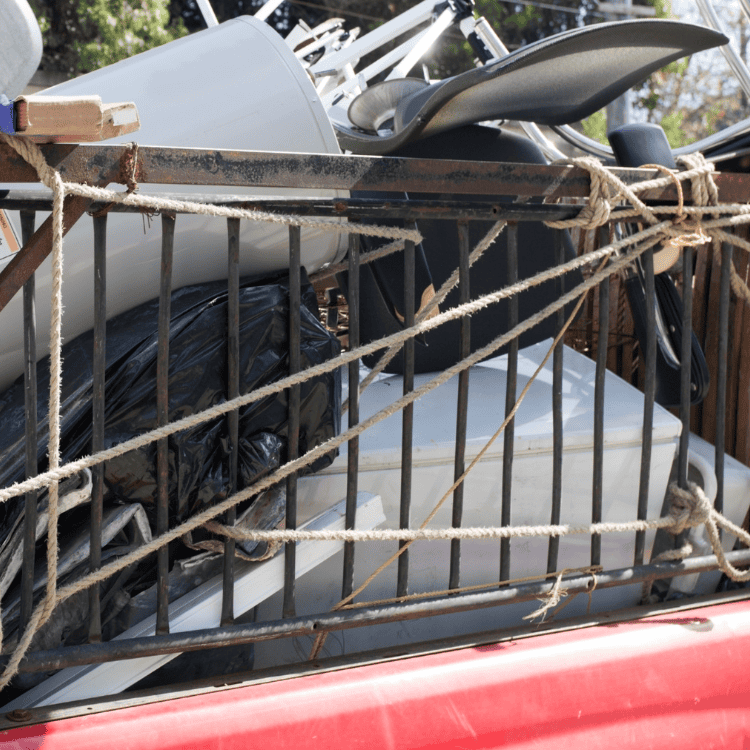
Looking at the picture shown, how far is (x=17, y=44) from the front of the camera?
816 millimetres

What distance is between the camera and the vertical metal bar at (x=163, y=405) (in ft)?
3.46

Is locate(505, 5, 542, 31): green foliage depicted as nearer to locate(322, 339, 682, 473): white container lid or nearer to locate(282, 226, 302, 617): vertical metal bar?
locate(322, 339, 682, 473): white container lid

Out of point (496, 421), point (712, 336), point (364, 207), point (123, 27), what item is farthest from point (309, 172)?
point (123, 27)

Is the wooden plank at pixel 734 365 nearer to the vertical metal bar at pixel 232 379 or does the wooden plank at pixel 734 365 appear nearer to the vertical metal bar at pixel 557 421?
the vertical metal bar at pixel 557 421

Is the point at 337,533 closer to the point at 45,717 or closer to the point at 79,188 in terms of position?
the point at 45,717

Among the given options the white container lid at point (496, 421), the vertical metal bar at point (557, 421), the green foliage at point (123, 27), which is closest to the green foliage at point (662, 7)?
the green foliage at point (123, 27)

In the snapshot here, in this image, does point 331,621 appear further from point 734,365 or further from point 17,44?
point 734,365

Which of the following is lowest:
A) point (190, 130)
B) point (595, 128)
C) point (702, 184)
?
point (595, 128)

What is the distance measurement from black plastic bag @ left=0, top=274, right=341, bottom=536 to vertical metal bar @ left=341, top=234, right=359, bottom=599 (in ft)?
0.26

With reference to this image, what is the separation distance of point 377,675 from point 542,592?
36 cm

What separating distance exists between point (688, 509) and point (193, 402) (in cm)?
A: 98

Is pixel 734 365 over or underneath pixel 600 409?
underneath

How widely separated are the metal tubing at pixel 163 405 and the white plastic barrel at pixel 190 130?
0.20 meters

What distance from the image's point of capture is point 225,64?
129 cm
